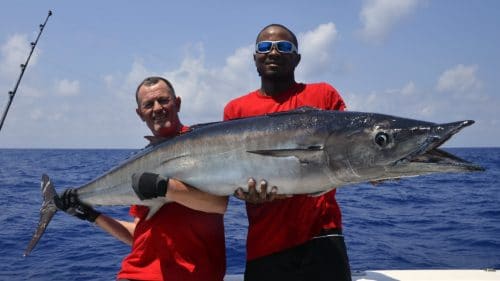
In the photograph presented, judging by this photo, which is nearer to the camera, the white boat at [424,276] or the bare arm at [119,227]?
the bare arm at [119,227]

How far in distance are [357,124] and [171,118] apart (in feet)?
5.30

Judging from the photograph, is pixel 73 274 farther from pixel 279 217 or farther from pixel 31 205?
pixel 31 205

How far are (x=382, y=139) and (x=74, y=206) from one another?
297cm

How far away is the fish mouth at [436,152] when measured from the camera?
2674mm

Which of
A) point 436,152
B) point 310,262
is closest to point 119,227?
point 310,262

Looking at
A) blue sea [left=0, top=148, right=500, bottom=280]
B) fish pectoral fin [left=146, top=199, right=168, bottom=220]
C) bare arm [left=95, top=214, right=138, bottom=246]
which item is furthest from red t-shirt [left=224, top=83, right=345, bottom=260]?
blue sea [left=0, top=148, right=500, bottom=280]

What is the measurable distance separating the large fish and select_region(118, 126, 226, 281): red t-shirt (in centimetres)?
18

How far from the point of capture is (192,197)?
3.33m

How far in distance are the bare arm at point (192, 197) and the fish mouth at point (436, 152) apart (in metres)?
1.35

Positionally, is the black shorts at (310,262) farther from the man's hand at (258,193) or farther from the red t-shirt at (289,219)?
the man's hand at (258,193)

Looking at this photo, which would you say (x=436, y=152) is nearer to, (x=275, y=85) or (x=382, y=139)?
(x=382, y=139)

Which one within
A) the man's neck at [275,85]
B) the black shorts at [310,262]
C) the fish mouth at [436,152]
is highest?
the man's neck at [275,85]

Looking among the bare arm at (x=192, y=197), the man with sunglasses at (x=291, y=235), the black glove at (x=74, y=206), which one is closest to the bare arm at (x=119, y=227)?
the black glove at (x=74, y=206)

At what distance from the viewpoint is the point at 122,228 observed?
4352 millimetres
